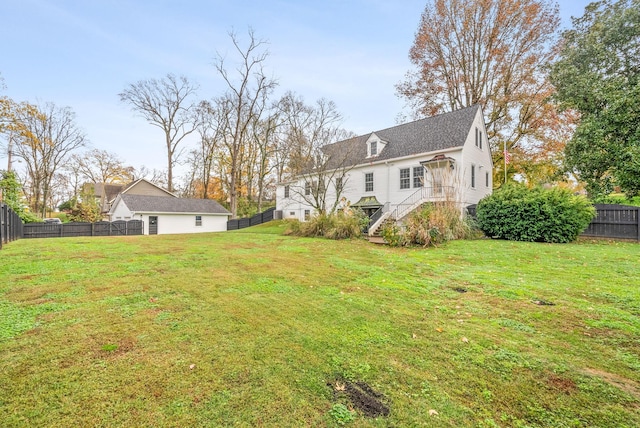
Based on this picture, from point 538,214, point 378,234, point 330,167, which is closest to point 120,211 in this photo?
point 330,167

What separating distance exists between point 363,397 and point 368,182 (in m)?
16.7

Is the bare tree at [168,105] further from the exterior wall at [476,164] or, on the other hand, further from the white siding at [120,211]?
the exterior wall at [476,164]

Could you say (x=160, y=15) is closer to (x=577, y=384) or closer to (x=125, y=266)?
(x=125, y=266)

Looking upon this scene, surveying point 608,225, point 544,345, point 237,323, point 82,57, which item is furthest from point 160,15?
point 608,225

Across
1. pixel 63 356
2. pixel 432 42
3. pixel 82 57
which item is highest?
pixel 432 42

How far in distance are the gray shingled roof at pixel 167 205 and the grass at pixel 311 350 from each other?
68.3 feet

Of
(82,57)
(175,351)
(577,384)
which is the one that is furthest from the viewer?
(82,57)

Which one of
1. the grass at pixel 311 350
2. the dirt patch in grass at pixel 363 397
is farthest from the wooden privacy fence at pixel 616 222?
the dirt patch in grass at pixel 363 397

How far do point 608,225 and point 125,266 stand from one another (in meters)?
16.8

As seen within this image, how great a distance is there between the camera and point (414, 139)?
1683cm

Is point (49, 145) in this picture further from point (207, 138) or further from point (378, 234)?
point (378, 234)

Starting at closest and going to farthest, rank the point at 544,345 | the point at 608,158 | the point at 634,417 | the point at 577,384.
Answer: the point at 634,417 < the point at 577,384 < the point at 544,345 < the point at 608,158

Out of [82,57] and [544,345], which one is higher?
[82,57]

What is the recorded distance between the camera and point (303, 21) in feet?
38.9
